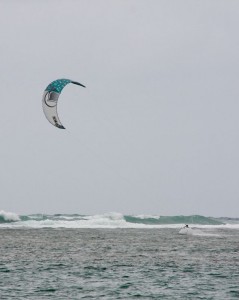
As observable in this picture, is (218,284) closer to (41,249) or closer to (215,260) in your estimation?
(215,260)

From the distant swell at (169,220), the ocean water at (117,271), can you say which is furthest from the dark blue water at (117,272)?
the distant swell at (169,220)

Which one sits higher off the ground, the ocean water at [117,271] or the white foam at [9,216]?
the white foam at [9,216]

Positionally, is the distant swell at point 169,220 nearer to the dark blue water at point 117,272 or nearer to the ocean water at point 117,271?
the ocean water at point 117,271

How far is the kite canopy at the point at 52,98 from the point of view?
47500 millimetres

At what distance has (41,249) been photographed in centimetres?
5294

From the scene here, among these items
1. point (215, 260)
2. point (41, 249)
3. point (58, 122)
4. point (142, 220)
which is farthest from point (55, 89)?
point (142, 220)

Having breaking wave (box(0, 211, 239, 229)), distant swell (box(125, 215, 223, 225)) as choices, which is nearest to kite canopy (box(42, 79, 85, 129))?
breaking wave (box(0, 211, 239, 229))

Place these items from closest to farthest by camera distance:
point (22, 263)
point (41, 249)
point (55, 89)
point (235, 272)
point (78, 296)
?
point (78, 296), point (235, 272), point (22, 263), point (55, 89), point (41, 249)

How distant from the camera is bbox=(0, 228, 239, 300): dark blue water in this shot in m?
31.7

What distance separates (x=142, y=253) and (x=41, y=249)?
24.4ft

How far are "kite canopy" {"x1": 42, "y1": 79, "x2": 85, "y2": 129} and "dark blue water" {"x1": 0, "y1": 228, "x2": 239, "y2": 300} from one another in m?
8.69

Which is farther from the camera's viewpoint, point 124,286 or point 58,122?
point 58,122

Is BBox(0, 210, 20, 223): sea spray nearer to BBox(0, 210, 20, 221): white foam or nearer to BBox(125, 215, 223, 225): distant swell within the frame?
BBox(0, 210, 20, 221): white foam

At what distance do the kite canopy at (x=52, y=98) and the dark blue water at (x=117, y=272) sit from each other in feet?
28.5
